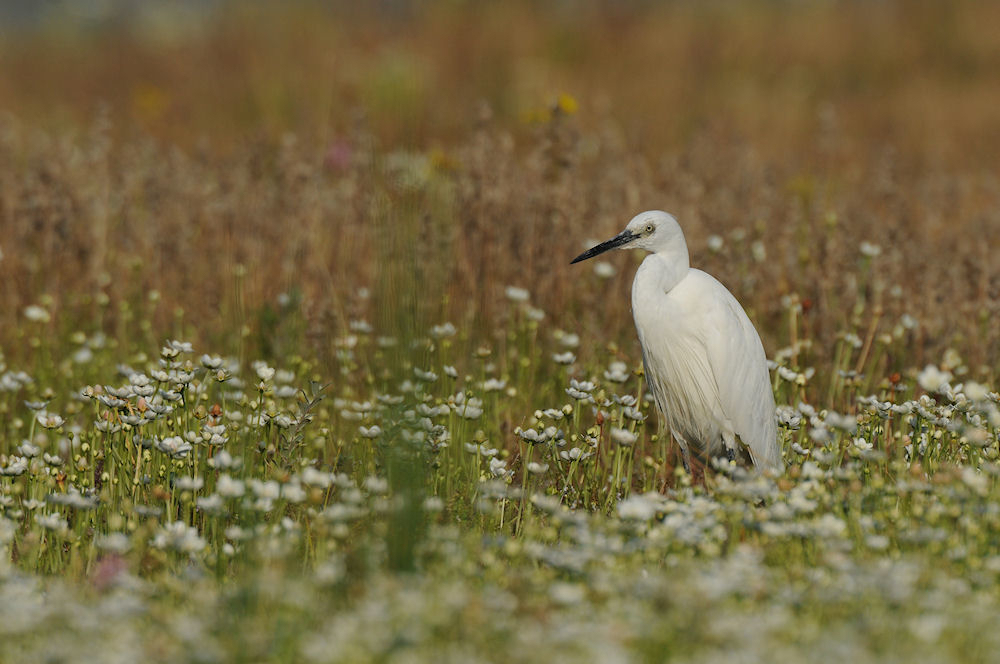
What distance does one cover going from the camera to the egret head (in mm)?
4309

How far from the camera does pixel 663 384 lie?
4.34 m

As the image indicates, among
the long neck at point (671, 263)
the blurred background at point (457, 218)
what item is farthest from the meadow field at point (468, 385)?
the long neck at point (671, 263)

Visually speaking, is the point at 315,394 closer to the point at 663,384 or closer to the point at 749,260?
the point at 663,384

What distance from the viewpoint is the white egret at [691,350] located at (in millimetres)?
4281

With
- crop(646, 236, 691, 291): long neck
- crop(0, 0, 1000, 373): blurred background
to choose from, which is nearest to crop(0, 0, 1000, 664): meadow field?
crop(0, 0, 1000, 373): blurred background

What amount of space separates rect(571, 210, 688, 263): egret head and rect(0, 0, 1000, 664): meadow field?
0.49 metres

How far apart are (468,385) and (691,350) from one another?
0.94 meters

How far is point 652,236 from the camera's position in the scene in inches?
170

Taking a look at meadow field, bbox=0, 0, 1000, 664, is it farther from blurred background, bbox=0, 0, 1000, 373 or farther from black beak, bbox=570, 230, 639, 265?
black beak, bbox=570, 230, 639, 265

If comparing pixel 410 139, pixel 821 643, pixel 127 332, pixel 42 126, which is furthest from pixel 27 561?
pixel 42 126

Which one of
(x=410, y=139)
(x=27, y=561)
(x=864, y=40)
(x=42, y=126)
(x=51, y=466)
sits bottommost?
(x=27, y=561)

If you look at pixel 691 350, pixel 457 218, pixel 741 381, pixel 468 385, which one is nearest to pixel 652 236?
pixel 691 350

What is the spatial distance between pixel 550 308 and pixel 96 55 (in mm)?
12090

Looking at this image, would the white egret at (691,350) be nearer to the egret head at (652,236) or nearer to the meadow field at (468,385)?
the egret head at (652,236)
